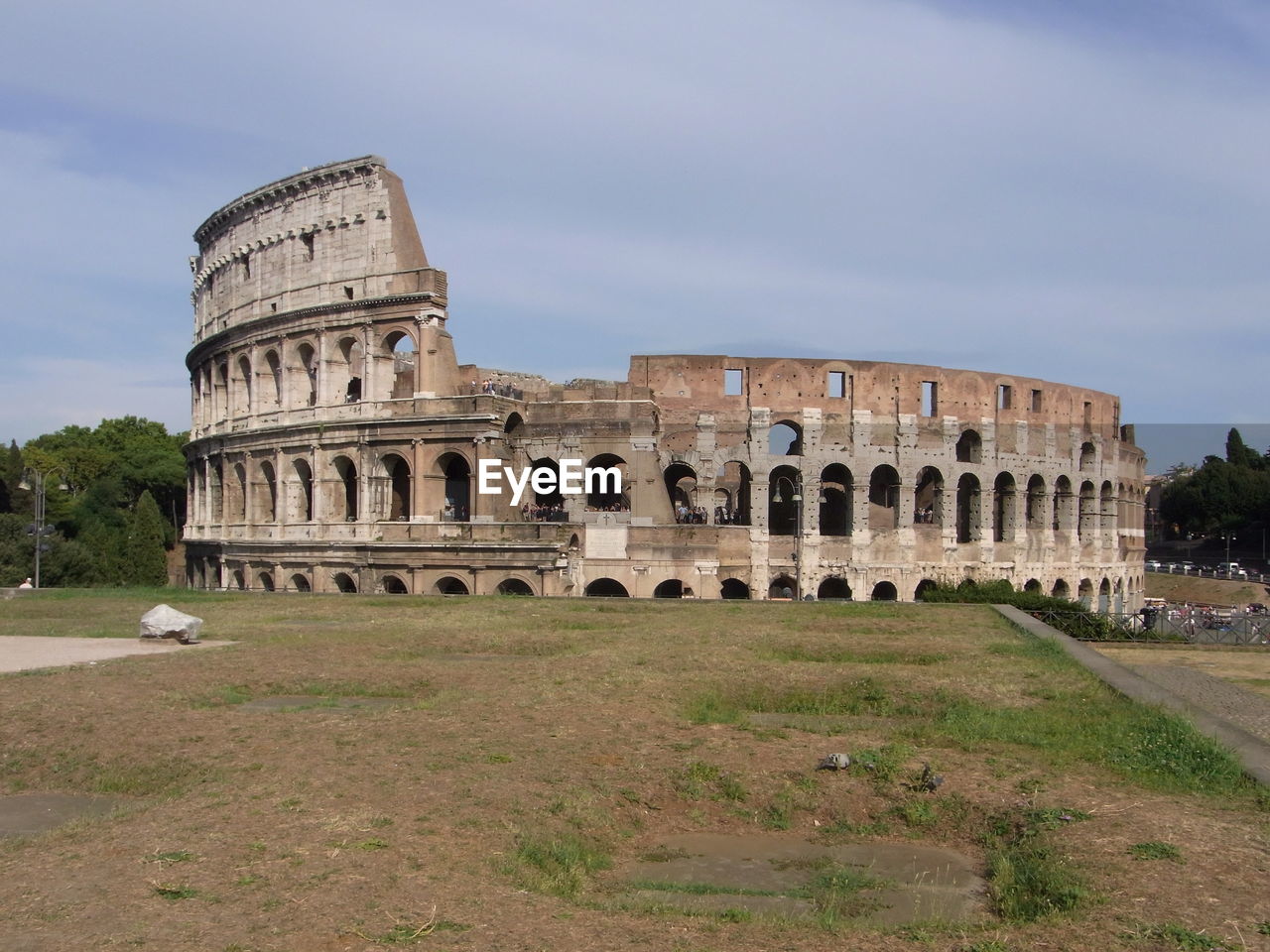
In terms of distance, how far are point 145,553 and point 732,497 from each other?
2509 centimetres

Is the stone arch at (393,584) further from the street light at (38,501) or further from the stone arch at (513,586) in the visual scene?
the street light at (38,501)

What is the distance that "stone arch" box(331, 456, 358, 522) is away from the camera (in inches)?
1464

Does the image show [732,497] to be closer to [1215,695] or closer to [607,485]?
[607,485]

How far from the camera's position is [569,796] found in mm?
7570

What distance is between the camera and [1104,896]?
5637 mm

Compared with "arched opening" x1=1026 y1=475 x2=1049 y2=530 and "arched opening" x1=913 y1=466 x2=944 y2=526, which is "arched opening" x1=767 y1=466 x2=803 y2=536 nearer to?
"arched opening" x1=913 y1=466 x2=944 y2=526

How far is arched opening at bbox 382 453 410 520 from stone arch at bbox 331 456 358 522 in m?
1.39

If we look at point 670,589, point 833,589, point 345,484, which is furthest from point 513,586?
point 833,589

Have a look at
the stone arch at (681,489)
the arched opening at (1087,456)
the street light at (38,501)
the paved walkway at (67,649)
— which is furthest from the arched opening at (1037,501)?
the street light at (38,501)

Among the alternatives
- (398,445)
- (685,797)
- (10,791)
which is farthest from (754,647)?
(398,445)

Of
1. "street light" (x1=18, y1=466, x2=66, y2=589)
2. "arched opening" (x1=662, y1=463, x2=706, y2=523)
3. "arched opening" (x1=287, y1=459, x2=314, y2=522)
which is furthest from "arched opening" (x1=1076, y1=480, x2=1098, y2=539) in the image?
"street light" (x1=18, y1=466, x2=66, y2=589)

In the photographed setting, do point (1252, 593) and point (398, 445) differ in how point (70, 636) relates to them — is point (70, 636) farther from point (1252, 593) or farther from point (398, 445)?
point (1252, 593)

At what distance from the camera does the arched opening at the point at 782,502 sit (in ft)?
125

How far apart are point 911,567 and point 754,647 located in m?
22.0
